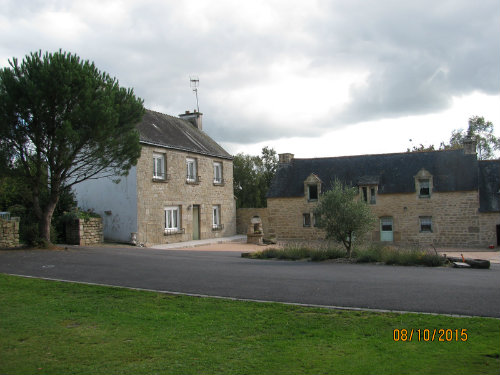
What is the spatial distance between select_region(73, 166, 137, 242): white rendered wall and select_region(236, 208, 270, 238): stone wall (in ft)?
37.9

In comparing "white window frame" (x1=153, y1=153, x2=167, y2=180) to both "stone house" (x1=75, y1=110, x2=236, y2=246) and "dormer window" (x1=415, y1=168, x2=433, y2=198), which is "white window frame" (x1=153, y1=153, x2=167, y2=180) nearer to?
"stone house" (x1=75, y1=110, x2=236, y2=246)

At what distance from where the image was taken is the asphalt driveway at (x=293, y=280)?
27.6 ft

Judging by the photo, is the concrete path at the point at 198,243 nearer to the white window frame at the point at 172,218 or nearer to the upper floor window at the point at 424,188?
the white window frame at the point at 172,218

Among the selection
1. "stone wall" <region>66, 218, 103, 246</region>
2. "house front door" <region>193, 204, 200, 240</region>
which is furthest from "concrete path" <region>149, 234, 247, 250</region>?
"stone wall" <region>66, 218, 103, 246</region>

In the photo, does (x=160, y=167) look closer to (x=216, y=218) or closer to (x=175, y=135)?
(x=175, y=135)

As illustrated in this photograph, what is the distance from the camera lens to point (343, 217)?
16891 mm

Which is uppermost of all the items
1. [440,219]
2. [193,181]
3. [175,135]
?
[175,135]

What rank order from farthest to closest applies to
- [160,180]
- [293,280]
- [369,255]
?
1. [160,180]
2. [369,255]
3. [293,280]

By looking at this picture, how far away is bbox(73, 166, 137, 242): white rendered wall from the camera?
75.4 feet

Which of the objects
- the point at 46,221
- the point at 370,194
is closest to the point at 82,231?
the point at 46,221

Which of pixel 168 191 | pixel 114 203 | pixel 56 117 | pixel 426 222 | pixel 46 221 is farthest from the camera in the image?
pixel 426 222

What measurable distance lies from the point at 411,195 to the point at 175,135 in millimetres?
14368

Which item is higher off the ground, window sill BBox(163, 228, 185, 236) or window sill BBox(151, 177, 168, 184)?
window sill BBox(151, 177, 168, 184)

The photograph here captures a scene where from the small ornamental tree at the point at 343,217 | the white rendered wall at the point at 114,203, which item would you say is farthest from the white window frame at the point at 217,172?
the small ornamental tree at the point at 343,217
